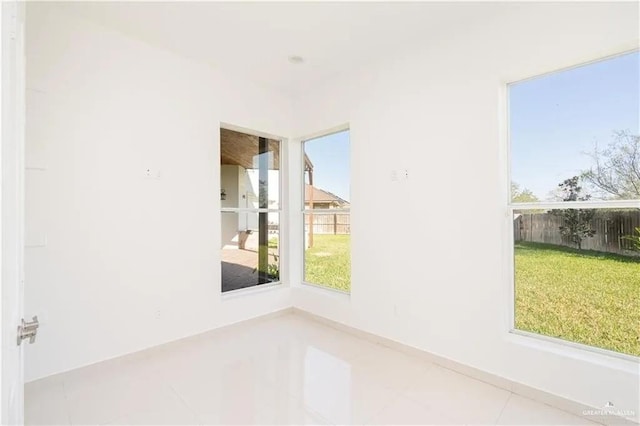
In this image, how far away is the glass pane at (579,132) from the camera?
209cm

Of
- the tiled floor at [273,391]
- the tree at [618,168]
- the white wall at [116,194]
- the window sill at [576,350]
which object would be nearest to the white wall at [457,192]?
the window sill at [576,350]

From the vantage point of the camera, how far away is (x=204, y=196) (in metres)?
3.42

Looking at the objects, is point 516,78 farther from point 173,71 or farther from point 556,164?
point 173,71

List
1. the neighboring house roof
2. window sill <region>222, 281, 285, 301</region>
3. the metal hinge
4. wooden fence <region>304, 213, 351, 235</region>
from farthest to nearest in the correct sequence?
1. the neighboring house roof
2. wooden fence <region>304, 213, 351, 235</region>
3. window sill <region>222, 281, 285, 301</region>
4. the metal hinge

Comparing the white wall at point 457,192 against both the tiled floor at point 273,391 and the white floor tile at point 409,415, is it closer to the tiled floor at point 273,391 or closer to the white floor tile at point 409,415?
the tiled floor at point 273,391

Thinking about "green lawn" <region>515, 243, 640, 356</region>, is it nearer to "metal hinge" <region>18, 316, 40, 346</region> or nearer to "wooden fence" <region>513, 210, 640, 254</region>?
"wooden fence" <region>513, 210, 640, 254</region>

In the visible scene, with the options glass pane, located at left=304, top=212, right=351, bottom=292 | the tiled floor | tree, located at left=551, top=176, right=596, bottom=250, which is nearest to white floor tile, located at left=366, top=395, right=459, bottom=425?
the tiled floor

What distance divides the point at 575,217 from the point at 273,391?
262cm

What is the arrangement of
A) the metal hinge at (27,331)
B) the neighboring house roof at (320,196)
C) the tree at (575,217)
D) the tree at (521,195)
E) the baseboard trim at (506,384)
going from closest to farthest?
the metal hinge at (27,331), the baseboard trim at (506,384), the tree at (575,217), the tree at (521,195), the neighboring house roof at (320,196)

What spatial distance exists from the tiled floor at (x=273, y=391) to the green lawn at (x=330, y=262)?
91cm

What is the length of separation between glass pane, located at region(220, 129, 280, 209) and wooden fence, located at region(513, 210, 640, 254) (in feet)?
9.50

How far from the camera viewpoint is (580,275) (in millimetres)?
2271

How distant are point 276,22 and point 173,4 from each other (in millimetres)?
813

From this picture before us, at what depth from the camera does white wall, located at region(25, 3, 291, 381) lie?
248cm
